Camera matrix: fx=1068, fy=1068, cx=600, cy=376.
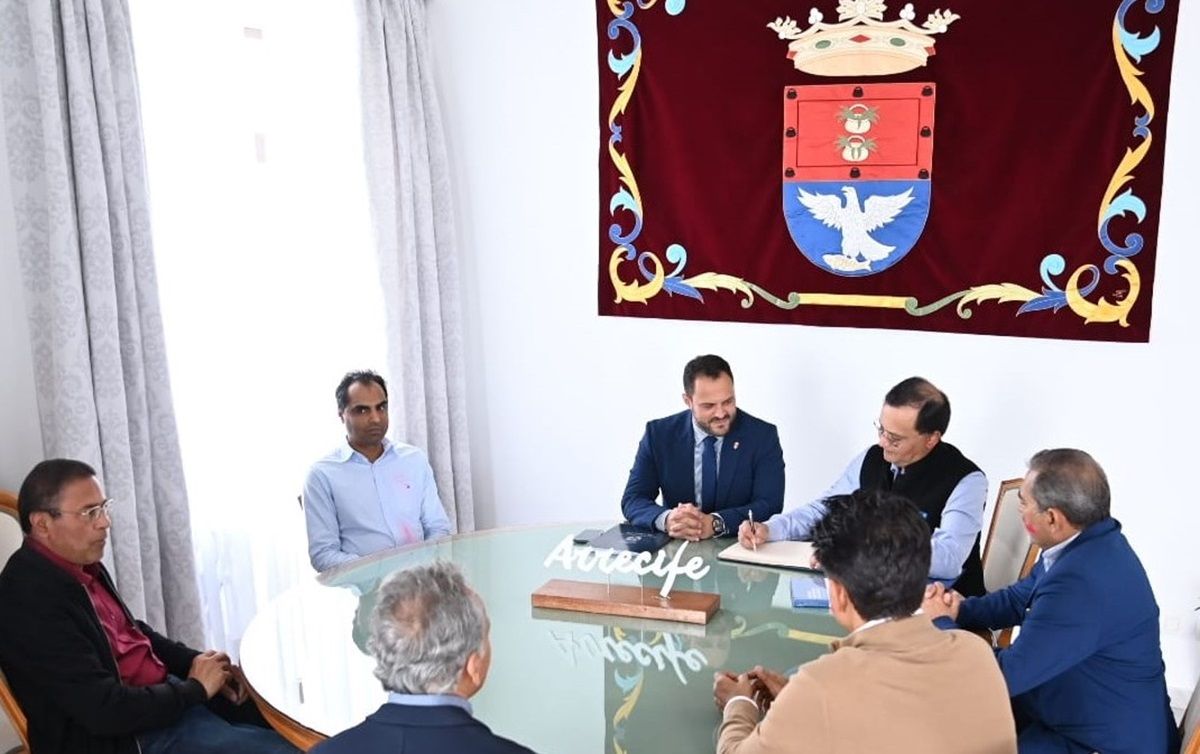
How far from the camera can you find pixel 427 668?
1.57 meters

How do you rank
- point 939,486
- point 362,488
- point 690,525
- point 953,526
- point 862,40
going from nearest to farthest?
point 953,526
point 939,486
point 690,525
point 362,488
point 862,40

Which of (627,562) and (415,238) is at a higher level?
(415,238)

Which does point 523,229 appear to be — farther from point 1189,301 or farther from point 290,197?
point 1189,301

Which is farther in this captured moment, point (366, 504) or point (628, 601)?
point (366, 504)

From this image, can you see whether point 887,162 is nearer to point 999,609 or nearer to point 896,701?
point 999,609

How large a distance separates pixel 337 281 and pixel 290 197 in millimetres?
389

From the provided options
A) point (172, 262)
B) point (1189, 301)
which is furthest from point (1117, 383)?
point (172, 262)

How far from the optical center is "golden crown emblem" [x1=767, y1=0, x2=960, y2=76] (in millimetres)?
3727

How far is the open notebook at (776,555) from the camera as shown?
2756 millimetres

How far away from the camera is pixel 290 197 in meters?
4.05

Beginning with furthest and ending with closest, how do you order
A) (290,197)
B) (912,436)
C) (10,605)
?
1. (290,197)
2. (912,436)
3. (10,605)

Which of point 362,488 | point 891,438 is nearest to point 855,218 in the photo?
point 891,438

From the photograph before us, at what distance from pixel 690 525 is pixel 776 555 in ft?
0.97

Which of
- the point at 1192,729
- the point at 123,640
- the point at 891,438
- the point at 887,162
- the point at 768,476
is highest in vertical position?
the point at 887,162
